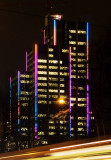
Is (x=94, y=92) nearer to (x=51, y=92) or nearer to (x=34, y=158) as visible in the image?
(x=34, y=158)

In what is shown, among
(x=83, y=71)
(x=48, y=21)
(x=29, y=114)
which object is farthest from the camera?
(x=48, y=21)

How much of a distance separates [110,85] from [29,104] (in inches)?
854

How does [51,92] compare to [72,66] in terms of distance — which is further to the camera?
[51,92]

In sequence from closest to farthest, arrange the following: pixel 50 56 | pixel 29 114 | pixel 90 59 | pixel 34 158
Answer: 1. pixel 34 158
2. pixel 90 59
3. pixel 29 114
4. pixel 50 56

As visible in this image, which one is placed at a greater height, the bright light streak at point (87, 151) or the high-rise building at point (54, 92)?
the high-rise building at point (54, 92)

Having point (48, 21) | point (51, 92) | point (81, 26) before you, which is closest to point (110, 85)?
point (51, 92)

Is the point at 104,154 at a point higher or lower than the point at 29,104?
lower

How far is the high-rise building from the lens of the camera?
28.7m

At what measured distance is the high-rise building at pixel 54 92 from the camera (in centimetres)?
2869

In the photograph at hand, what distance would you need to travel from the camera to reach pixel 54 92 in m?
102

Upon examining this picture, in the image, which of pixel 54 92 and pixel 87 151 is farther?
pixel 54 92

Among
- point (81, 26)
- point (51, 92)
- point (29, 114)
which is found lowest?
point (29, 114)

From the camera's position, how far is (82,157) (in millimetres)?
9219

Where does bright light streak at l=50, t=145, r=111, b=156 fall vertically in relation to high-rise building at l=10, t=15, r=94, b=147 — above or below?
below
